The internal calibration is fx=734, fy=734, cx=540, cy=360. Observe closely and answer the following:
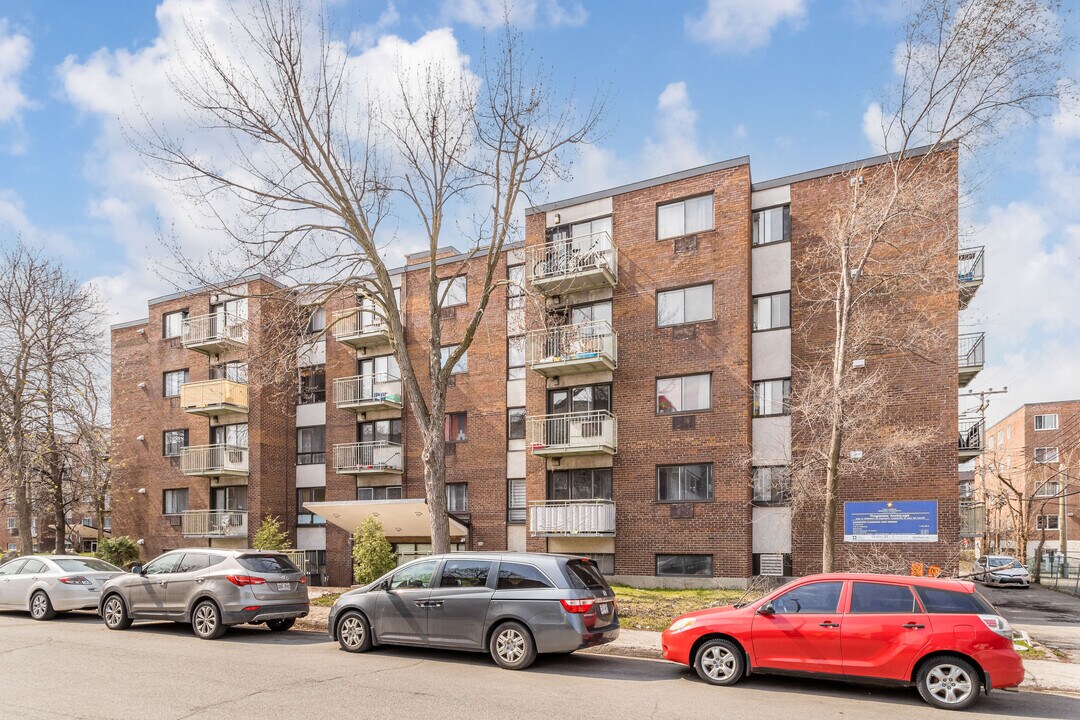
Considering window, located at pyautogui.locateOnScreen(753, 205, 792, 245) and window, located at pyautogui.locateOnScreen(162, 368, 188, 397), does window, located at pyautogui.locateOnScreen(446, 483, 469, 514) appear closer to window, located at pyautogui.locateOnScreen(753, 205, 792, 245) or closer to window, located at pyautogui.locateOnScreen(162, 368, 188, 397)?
window, located at pyautogui.locateOnScreen(753, 205, 792, 245)

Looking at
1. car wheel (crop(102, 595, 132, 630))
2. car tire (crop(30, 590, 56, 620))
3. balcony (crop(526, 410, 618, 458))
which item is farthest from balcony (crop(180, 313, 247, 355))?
car wheel (crop(102, 595, 132, 630))

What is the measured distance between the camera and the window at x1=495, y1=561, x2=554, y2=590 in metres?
10.1

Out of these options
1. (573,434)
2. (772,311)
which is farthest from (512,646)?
(772,311)

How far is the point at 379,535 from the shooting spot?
67.7 feet

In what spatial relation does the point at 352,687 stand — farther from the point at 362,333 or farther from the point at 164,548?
the point at 164,548

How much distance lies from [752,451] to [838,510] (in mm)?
2694

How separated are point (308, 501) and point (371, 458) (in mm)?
3927

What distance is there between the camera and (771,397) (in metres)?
20.8

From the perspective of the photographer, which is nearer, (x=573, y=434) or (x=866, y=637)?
(x=866, y=637)

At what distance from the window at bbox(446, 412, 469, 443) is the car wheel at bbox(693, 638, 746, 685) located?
53.6 ft

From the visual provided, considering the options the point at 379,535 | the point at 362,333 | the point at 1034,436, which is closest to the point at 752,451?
the point at 379,535

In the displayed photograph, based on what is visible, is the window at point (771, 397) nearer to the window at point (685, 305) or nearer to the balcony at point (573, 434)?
the window at point (685, 305)

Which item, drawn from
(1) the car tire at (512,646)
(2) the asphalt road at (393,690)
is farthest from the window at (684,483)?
(1) the car tire at (512,646)

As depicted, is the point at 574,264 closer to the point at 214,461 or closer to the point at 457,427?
the point at 457,427
